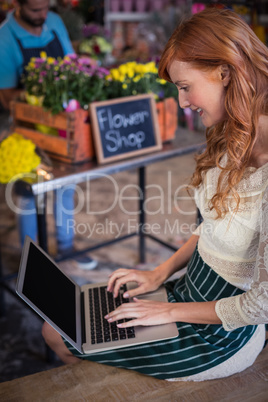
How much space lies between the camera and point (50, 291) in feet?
4.36

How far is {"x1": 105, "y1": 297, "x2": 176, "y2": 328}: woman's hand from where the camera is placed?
131 cm

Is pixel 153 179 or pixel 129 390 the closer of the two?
pixel 129 390

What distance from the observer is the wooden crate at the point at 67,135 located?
2.10 m

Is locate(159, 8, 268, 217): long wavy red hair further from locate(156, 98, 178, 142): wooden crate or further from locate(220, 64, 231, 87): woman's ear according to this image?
locate(156, 98, 178, 142): wooden crate

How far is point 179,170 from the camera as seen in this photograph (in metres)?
4.62

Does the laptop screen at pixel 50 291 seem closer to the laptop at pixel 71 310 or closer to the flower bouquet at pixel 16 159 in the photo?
the laptop at pixel 71 310

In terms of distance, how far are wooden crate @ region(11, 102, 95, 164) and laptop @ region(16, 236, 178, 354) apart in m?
0.77

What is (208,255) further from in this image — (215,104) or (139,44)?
(139,44)

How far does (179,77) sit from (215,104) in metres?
0.12

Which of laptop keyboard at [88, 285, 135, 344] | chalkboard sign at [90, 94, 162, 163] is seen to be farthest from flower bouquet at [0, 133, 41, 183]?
laptop keyboard at [88, 285, 135, 344]

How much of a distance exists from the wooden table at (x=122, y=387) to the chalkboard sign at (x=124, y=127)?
3.44 feet

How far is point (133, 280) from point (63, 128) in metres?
0.91

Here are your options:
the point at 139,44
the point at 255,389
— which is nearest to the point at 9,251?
the point at 255,389

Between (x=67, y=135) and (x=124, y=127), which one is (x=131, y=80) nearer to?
(x=124, y=127)
